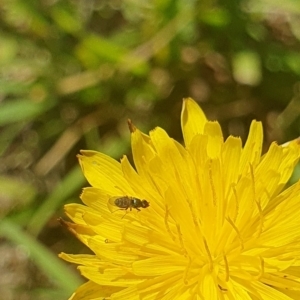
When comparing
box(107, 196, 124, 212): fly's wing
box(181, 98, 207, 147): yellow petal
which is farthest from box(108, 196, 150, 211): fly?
box(181, 98, 207, 147): yellow petal

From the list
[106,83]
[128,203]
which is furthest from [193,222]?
[106,83]

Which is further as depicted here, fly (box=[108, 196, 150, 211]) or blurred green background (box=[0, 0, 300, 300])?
blurred green background (box=[0, 0, 300, 300])

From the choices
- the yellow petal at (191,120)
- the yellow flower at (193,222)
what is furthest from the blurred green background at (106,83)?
the yellow flower at (193,222)

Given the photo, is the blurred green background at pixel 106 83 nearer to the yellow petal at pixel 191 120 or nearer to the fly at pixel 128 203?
the yellow petal at pixel 191 120

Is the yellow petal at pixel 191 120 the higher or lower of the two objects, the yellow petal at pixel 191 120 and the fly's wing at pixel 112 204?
the higher

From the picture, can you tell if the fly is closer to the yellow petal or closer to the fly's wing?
the fly's wing

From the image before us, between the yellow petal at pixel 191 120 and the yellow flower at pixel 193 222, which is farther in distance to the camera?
the yellow petal at pixel 191 120
